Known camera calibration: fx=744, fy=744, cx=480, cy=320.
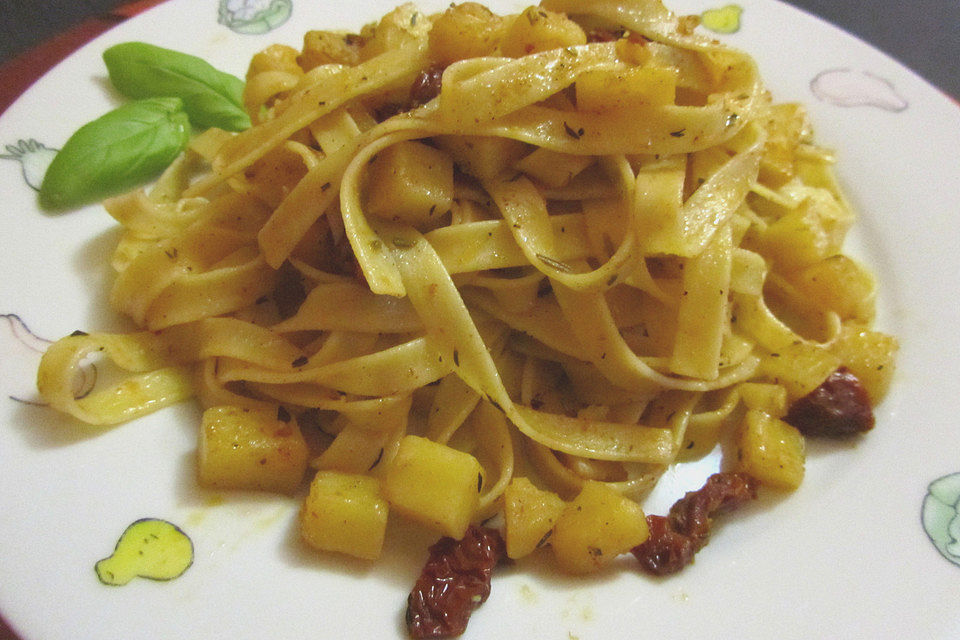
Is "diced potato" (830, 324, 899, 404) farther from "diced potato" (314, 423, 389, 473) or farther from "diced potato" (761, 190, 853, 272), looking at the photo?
"diced potato" (314, 423, 389, 473)

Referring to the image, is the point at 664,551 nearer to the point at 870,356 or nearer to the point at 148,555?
the point at 870,356

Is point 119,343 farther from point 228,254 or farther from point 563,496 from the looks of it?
point 563,496

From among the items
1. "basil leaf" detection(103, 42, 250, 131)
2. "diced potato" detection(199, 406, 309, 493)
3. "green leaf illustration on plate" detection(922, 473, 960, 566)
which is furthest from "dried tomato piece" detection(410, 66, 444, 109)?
"green leaf illustration on plate" detection(922, 473, 960, 566)

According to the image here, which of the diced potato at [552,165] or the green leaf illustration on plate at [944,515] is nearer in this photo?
the green leaf illustration on plate at [944,515]

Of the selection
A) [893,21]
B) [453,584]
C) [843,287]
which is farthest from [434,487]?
[893,21]

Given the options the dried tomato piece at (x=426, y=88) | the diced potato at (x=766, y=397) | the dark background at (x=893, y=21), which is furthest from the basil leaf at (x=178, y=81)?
the diced potato at (x=766, y=397)

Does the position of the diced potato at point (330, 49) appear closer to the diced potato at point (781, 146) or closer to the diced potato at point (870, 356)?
the diced potato at point (781, 146)
